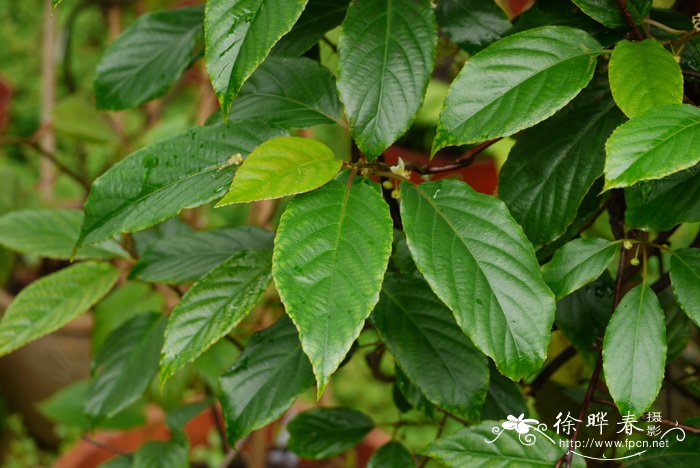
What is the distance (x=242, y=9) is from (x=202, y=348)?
275 mm

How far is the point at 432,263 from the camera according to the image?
1.70ft

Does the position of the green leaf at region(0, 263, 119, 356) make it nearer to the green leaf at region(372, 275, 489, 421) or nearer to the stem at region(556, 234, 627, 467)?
the green leaf at region(372, 275, 489, 421)

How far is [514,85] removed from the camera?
547 mm

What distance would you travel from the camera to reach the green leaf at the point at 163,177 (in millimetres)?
574

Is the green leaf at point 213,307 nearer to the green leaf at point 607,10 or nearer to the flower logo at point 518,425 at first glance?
the flower logo at point 518,425

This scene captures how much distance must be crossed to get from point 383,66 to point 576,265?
0.23m

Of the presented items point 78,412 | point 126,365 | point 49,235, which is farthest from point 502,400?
point 78,412

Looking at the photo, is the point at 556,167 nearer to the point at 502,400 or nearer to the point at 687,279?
the point at 687,279

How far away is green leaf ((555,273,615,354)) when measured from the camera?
70 cm

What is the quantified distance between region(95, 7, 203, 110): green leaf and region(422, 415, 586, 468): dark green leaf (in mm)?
466

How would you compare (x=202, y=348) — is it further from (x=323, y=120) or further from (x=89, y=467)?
(x=89, y=467)

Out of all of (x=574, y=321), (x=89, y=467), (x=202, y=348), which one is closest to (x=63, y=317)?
(x=202, y=348)

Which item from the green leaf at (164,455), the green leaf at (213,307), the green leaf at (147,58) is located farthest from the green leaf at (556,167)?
the green leaf at (164,455)

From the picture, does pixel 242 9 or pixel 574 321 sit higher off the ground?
pixel 242 9
